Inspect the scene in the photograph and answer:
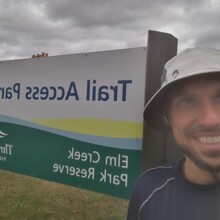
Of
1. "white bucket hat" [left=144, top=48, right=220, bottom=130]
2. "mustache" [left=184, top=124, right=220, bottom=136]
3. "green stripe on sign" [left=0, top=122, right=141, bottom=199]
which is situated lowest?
"green stripe on sign" [left=0, top=122, right=141, bottom=199]

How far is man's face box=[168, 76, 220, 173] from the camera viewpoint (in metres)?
1.32

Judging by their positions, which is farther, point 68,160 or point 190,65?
point 68,160

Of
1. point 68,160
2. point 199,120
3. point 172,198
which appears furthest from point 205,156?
point 68,160

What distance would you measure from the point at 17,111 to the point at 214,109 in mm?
2487

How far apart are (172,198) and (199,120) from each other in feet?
1.35

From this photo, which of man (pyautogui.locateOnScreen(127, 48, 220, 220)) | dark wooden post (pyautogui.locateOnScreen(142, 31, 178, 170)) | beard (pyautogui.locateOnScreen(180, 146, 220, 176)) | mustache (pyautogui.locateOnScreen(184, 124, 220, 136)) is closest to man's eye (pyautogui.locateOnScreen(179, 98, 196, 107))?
man (pyautogui.locateOnScreen(127, 48, 220, 220))

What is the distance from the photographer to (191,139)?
4.57ft

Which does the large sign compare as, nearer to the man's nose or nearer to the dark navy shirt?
the dark navy shirt

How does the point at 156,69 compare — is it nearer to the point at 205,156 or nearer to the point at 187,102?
the point at 187,102

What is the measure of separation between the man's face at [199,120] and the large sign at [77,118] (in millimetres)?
1061

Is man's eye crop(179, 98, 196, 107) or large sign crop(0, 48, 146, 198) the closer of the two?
man's eye crop(179, 98, 196, 107)

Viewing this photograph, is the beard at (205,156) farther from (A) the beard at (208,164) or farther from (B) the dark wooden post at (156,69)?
(B) the dark wooden post at (156,69)

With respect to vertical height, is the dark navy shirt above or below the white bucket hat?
below

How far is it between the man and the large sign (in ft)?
3.23
